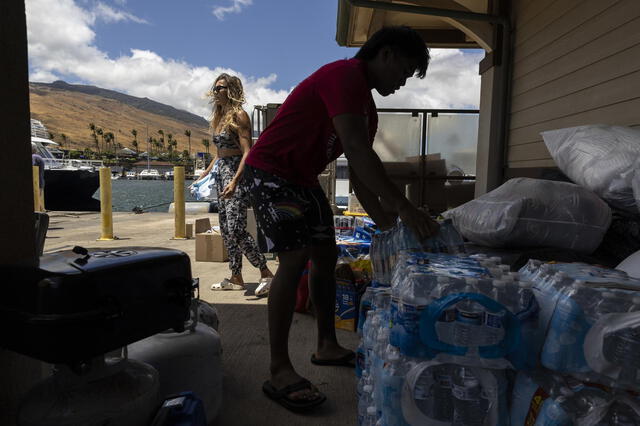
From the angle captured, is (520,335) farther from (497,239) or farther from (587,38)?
(587,38)

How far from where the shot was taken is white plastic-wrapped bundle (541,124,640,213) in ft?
6.42

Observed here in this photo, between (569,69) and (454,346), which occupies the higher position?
(569,69)

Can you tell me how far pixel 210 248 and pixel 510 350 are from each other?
14.9 feet

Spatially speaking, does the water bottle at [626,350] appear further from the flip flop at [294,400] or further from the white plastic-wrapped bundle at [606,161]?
the flip flop at [294,400]

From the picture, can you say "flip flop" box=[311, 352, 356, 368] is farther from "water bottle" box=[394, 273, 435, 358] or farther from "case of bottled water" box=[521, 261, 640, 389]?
"case of bottled water" box=[521, 261, 640, 389]

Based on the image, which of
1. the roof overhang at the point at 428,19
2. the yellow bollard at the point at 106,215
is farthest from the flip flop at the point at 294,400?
the yellow bollard at the point at 106,215

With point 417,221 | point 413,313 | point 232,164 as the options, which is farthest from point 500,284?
point 232,164

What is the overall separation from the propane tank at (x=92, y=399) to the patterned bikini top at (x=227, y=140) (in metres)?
2.68

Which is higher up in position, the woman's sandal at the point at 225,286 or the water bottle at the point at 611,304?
the water bottle at the point at 611,304

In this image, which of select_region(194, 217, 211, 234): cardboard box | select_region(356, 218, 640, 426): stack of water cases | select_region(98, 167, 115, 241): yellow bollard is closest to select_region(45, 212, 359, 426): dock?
select_region(356, 218, 640, 426): stack of water cases

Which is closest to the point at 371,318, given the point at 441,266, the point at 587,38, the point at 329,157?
the point at 441,266

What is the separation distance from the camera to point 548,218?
203 centimetres

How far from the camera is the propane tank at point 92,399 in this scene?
112 cm

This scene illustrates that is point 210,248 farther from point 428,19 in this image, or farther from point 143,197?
point 143,197
